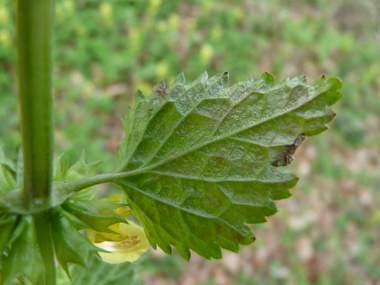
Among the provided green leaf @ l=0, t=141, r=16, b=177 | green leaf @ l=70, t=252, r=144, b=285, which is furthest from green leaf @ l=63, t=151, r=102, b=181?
green leaf @ l=70, t=252, r=144, b=285

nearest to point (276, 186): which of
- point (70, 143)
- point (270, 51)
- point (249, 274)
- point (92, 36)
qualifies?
point (70, 143)

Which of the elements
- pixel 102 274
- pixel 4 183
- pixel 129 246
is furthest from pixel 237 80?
pixel 4 183

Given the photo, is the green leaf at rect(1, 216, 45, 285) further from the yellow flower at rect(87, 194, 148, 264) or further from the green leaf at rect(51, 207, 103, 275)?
the yellow flower at rect(87, 194, 148, 264)

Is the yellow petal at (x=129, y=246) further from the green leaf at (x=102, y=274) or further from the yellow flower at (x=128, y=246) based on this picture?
the green leaf at (x=102, y=274)

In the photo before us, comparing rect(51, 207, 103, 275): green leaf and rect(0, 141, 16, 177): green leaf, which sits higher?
rect(0, 141, 16, 177): green leaf

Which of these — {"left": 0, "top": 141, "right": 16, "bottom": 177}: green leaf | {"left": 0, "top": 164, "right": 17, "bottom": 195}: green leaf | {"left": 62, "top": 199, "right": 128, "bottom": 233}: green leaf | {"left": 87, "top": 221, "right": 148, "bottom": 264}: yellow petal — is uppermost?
{"left": 0, "top": 141, "right": 16, "bottom": 177}: green leaf

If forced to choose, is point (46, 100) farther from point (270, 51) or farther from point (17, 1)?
point (270, 51)

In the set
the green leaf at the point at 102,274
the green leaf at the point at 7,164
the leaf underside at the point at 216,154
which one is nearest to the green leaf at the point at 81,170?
the leaf underside at the point at 216,154
